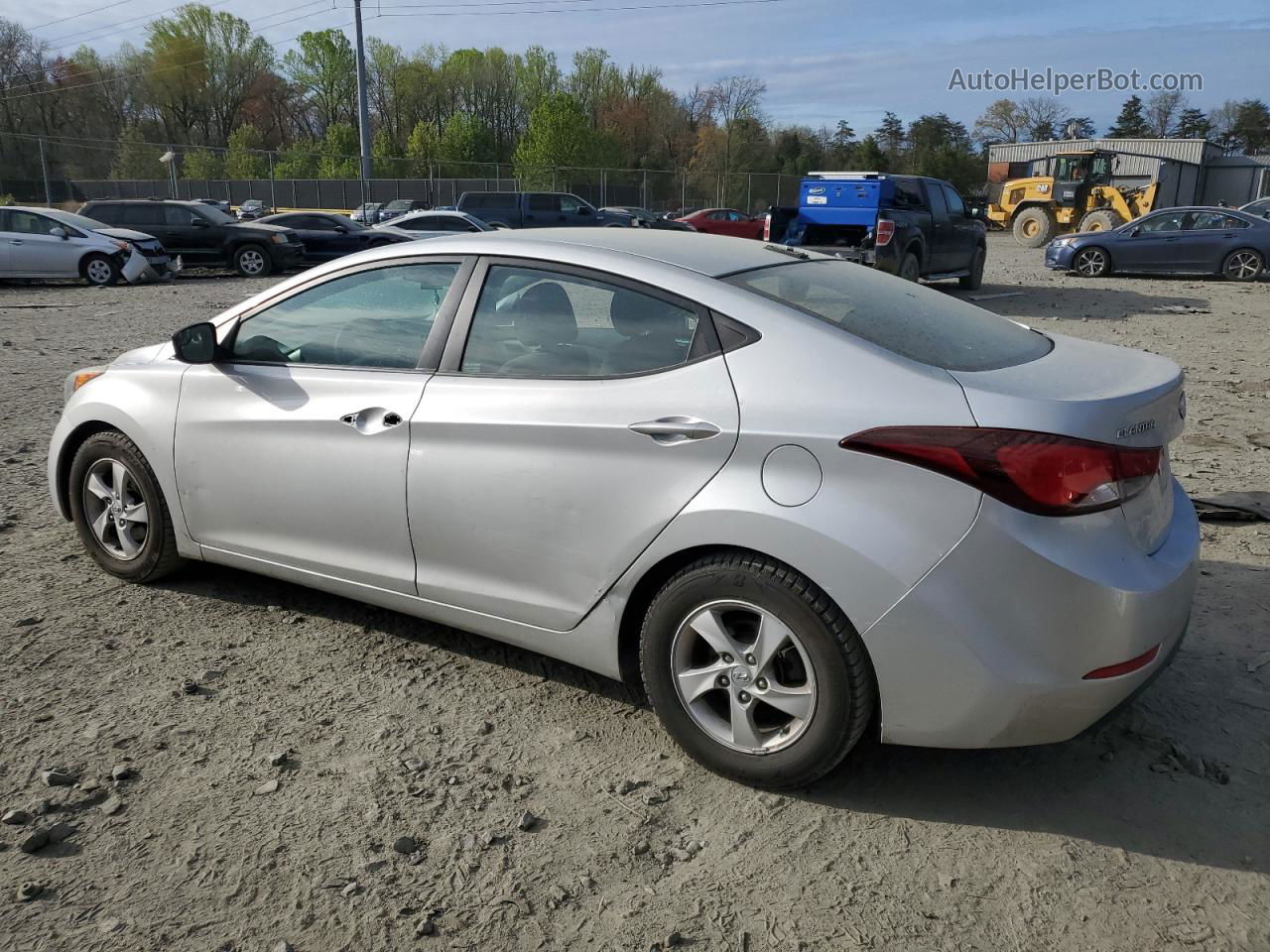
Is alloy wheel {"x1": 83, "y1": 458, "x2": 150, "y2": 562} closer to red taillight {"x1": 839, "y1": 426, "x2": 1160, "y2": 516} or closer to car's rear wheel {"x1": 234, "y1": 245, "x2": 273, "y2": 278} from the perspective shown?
red taillight {"x1": 839, "y1": 426, "x2": 1160, "y2": 516}

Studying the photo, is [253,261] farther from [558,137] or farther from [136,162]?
[558,137]

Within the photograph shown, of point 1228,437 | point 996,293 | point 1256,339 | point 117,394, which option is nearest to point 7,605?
point 117,394

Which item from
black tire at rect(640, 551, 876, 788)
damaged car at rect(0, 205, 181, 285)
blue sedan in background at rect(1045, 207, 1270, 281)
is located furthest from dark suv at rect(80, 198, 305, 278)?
black tire at rect(640, 551, 876, 788)

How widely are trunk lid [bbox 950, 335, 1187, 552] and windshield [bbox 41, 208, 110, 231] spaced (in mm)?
20183

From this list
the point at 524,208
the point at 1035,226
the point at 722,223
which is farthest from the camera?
the point at 722,223

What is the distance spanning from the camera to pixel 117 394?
422 cm

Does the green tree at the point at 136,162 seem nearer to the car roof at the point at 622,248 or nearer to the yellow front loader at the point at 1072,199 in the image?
the yellow front loader at the point at 1072,199

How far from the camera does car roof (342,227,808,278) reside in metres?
3.26

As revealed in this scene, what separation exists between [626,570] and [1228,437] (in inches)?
228

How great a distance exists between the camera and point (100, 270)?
19.0 meters

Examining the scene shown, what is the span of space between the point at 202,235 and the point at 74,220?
280cm


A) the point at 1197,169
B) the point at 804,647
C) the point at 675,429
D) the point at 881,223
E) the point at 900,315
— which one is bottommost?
the point at 804,647

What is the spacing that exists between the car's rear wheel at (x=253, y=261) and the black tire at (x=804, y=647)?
2097cm

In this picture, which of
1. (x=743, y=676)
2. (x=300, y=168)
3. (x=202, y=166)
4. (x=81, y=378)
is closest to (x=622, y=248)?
(x=743, y=676)
